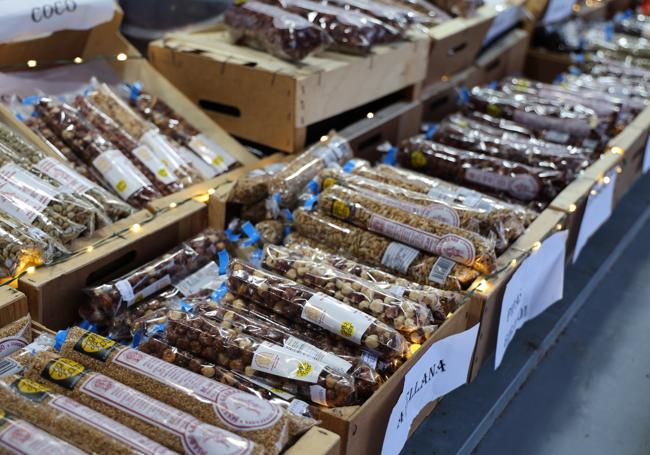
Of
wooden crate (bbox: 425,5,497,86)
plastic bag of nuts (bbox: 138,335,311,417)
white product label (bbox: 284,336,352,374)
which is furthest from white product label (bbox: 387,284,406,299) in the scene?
wooden crate (bbox: 425,5,497,86)

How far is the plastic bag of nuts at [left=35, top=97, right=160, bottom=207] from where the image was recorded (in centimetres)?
173

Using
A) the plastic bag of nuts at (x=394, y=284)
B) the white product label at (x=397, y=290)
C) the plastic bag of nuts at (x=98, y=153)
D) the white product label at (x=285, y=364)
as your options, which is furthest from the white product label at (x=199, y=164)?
the white product label at (x=285, y=364)

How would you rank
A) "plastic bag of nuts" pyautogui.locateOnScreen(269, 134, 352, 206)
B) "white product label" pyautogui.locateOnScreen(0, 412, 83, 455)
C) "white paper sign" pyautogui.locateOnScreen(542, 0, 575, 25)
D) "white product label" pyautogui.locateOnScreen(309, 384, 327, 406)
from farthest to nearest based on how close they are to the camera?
1. "white paper sign" pyautogui.locateOnScreen(542, 0, 575, 25)
2. "plastic bag of nuts" pyautogui.locateOnScreen(269, 134, 352, 206)
3. "white product label" pyautogui.locateOnScreen(309, 384, 327, 406)
4. "white product label" pyautogui.locateOnScreen(0, 412, 83, 455)

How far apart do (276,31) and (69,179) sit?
72 centimetres

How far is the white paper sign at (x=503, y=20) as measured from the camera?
2867 mm

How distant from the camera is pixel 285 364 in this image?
1.20 m

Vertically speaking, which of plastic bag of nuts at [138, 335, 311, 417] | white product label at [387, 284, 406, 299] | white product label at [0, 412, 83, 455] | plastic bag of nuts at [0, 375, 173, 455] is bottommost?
plastic bag of nuts at [138, 335, 311, 417]

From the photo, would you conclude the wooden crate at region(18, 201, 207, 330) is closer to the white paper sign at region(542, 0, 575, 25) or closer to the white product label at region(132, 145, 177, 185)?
the white product label at region(132, 145, 177, 185)

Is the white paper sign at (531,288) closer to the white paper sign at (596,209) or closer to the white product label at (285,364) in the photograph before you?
the white paper sign at (596,209)

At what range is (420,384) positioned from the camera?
133 centimetres

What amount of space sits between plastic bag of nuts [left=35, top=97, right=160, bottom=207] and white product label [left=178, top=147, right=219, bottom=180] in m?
0.17

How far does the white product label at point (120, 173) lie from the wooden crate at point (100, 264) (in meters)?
0.12

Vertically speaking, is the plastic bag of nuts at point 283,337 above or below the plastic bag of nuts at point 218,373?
above

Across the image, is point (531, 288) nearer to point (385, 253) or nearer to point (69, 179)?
point (385, 253)
